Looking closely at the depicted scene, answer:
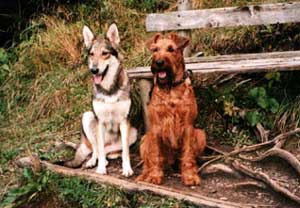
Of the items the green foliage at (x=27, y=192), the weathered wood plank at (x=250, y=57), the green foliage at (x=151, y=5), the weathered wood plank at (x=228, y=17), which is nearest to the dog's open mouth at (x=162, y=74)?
the weathered wood plank at (x=250, y=57)

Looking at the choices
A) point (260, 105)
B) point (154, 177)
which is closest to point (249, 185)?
point (154, 177)

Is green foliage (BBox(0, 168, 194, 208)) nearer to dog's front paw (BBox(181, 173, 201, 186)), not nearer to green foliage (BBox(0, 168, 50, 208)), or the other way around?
green foliage (BBox(0, 168, 50, 208))

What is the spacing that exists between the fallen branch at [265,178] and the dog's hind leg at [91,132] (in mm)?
1467

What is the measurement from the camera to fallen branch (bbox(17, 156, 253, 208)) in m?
5.70

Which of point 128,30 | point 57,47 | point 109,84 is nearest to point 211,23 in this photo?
point 109,84

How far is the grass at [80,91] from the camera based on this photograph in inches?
261

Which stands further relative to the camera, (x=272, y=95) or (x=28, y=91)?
(x=28, y=91)

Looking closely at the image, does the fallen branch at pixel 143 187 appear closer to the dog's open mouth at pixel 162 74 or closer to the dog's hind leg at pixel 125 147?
the dog's hind leg at pixel 125 147

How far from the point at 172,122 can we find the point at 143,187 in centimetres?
66

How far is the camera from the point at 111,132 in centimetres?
680

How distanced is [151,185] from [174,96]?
0.85 metres

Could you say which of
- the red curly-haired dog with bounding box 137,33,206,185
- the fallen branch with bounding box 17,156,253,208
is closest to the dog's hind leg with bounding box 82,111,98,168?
the fallen branch with bounding box 17,156,253,208

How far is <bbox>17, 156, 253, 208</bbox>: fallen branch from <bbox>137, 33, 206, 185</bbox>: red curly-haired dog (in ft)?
0.44

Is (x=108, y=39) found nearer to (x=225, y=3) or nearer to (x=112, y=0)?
(x=225, y=3)
